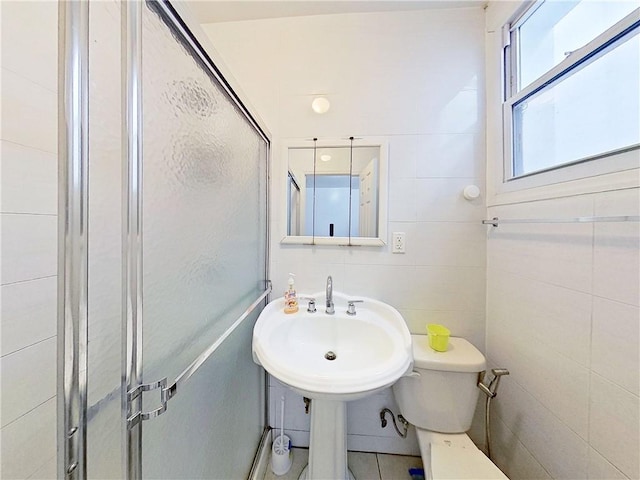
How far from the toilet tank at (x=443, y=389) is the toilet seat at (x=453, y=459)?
4 cm

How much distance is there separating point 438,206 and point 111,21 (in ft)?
4.14

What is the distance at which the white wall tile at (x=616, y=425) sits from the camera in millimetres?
607

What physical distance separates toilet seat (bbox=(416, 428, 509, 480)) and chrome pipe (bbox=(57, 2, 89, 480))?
3.33 feet

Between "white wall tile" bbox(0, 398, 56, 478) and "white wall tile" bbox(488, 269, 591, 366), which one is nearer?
"white wall tile" bbox(0, 398, 56, 478)

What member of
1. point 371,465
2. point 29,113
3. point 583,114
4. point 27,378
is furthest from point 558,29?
point 371,465

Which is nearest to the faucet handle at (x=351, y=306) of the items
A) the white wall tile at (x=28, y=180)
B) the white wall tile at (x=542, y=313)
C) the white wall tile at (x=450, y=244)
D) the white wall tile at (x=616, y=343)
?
the white wall tile at (x=450, y=244)

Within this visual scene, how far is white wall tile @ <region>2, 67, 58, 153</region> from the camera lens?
1.32 feet

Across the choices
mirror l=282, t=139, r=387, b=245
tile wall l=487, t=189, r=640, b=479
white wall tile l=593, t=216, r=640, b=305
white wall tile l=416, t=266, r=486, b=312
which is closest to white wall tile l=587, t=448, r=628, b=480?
tile wall l=487, t=189, r=640, b=479

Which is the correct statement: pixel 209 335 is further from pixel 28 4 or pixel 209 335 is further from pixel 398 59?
pixel 398 59

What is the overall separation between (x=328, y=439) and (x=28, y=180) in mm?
1204

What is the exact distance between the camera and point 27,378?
0.42 metres

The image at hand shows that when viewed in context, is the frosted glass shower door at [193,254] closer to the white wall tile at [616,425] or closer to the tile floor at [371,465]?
the tile floor at [371,465]

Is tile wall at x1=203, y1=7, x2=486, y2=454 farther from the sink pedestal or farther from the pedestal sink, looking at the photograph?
the sink pedestal

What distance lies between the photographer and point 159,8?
20.5 inches
